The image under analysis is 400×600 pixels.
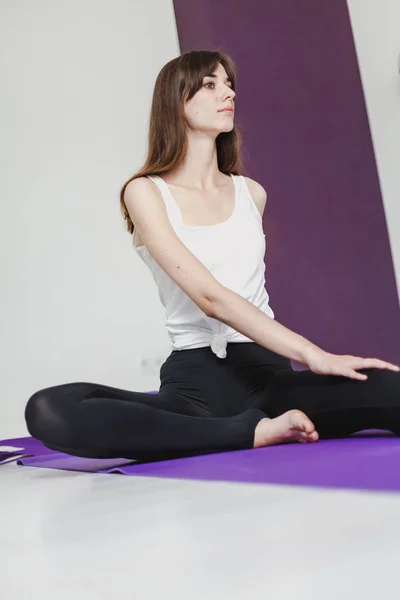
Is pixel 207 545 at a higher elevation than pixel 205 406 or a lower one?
lower

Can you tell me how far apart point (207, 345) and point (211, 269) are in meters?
0.21

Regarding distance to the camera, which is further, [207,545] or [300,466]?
[300,466]

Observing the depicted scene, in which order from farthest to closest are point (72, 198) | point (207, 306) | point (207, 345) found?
1. point (72, 198)
2. point (207, 345)
3. point (207, 306)

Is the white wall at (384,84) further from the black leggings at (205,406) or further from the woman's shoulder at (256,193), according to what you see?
the black leggings at (205,406)

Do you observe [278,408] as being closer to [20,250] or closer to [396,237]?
[20,250]

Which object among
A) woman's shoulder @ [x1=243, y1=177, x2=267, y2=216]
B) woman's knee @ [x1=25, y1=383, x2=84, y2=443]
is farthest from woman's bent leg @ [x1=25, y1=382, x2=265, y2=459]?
woman's shoulder @ [x1=243, y1=177, x2=267, y2=216]

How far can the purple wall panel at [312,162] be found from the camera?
165 inches

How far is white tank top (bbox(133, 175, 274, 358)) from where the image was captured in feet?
6.93

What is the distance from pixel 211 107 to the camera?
2.32m

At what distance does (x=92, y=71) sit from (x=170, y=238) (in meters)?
2.44

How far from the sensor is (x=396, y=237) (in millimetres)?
4359

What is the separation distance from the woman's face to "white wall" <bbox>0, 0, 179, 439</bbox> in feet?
5.98

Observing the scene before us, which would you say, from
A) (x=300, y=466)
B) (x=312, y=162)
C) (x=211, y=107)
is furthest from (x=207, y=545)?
(x=312, y=162)

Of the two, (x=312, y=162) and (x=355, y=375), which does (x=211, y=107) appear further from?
(x=312, y=162)
